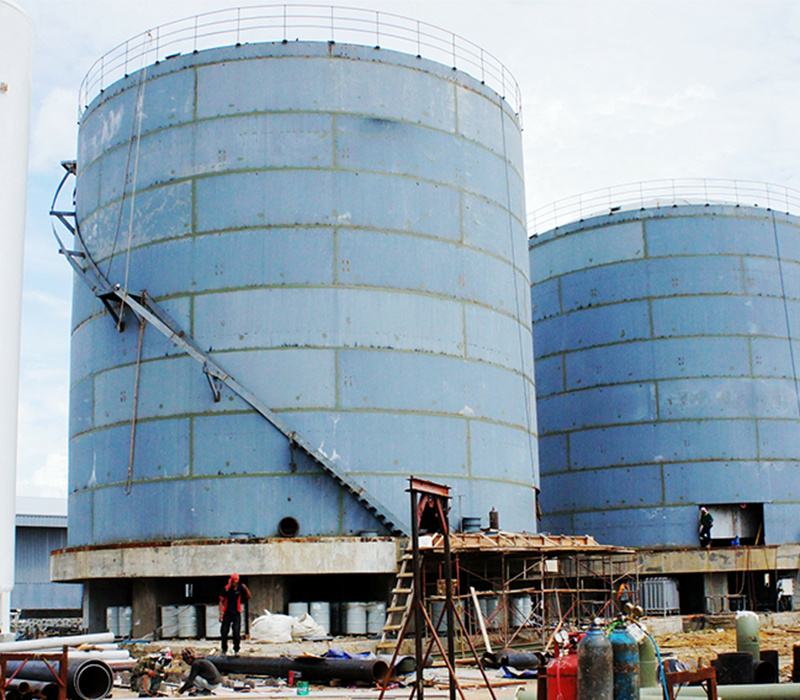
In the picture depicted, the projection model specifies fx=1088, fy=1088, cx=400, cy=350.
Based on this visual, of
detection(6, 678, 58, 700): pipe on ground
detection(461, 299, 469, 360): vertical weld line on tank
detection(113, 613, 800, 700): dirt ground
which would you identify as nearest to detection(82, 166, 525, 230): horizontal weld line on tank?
detection(461, 299, 469, 360): vertical weld line on tank

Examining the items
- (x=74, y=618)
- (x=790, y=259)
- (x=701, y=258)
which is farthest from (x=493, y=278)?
(x=74, y=618)

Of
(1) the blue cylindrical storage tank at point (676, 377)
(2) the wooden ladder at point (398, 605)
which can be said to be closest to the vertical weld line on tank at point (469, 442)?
(2) the wooden ladder at point (398, 605)

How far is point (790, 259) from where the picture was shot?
3822cm

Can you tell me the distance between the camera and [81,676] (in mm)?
14875

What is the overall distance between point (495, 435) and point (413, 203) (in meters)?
6.04

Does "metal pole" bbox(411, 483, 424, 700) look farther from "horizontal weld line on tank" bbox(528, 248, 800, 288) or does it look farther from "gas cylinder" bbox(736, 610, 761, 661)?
"horizontal weld line on tank" bbox(528, 248, 800, 288)

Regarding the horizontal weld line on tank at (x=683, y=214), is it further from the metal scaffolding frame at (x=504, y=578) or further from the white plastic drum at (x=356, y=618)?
the white plastic drum at (x=356, y=618)

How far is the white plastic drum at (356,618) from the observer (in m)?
23.5

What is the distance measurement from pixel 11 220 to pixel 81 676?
6.72 m

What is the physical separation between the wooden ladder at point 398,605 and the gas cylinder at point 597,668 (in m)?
9.78

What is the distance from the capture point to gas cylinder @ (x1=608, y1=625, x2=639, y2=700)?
37.1 ft

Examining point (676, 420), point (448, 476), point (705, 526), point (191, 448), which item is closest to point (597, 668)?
point (448, 476)

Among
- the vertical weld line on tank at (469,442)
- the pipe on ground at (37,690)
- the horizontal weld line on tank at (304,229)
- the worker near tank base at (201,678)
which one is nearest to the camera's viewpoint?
the pipe on ground at (37,690)

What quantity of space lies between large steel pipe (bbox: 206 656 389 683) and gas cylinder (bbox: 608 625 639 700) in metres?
5.68
